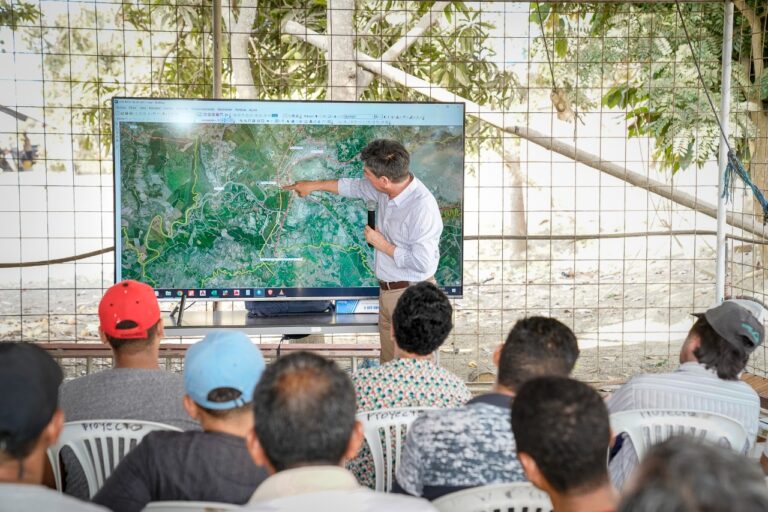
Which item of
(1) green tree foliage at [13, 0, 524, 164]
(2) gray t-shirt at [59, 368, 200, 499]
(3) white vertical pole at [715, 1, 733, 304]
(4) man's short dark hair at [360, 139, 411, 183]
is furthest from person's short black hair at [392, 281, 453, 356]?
(1) green tree foliage at [13, 0, 524, 164]

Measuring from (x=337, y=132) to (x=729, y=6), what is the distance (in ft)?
8.04

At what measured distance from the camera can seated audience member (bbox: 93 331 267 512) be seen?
1.91m

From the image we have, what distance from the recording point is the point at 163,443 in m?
1.93

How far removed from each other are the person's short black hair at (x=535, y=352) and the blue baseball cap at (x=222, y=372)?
0.65 meters

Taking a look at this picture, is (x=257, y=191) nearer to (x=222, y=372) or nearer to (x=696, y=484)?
(x=222, y=372)

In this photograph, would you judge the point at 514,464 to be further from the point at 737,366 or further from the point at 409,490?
the point at 737,366

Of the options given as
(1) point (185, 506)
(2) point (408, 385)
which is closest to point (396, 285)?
(2) point (408, 385)

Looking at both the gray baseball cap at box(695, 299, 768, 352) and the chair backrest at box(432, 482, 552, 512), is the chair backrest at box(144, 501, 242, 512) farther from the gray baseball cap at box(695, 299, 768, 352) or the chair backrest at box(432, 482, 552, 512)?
the gray baseball cap at box(695, 299, 768, 352)

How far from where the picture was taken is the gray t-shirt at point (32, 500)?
52.2 inches

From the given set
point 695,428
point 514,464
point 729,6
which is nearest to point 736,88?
point 729,6

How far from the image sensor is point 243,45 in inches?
298

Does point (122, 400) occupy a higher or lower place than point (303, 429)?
lower

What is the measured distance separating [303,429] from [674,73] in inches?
177

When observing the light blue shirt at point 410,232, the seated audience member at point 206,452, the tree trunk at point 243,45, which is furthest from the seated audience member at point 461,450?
the tree trunk at point 243,45
